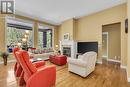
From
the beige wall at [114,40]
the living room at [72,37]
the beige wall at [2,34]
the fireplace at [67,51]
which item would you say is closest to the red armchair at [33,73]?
the living room at [72,37]

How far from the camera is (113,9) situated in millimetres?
5164

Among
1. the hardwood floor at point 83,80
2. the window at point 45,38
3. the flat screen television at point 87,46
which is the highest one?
the window at point 45,38

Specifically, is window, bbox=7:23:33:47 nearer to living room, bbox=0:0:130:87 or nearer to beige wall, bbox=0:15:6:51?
living room, bbox=0:0:130:87

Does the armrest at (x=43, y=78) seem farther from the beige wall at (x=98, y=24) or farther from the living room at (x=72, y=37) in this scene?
the beige wall at (x=98, y=24)

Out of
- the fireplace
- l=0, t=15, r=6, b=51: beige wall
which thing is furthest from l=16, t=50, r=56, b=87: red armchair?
the fireplace

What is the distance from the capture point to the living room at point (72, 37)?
12.0 ft

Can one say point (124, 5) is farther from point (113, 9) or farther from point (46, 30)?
point (46, 30)

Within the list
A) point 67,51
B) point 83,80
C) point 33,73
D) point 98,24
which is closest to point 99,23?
point 98,24

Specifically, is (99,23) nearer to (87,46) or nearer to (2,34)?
(87,46)

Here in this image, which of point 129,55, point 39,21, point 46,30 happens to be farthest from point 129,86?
point 46,30

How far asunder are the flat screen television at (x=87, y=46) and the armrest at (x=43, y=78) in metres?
3.88

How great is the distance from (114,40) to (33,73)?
20.1 feet

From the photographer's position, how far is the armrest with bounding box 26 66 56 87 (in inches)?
80.9

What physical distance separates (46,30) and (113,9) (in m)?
5.72
